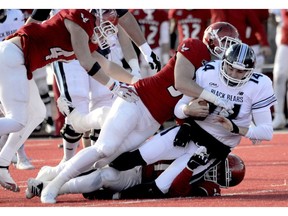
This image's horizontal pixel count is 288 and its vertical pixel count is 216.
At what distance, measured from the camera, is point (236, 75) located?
23.7 feet

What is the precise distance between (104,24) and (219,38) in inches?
31.7

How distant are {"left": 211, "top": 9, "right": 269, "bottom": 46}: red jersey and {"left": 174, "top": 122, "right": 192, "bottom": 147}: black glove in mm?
5162

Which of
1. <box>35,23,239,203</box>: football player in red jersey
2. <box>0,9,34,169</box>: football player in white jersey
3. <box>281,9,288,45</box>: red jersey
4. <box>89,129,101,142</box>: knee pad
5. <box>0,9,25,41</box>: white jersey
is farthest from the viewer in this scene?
<box>281,9,288,45</box>: red jersey

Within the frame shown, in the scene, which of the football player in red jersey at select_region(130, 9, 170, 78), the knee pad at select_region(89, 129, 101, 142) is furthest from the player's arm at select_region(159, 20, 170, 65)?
the knee pad at select_region(89, 129, 101, 142)

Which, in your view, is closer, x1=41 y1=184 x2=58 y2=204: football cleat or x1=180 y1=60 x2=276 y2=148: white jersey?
x1=41 y1=184 x2=58 y2=204: football cleat

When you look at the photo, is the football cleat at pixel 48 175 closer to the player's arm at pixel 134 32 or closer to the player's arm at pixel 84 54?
the player's arm at pixel 84 54

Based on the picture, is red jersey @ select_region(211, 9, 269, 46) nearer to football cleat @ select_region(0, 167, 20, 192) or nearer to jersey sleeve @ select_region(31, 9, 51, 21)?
jersey sleeve @ select_region(31, 9, 51, 21)

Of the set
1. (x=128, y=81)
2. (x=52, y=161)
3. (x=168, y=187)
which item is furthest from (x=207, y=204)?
(x=52, y=161)

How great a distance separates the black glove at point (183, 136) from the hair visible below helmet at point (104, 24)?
2.92 ft

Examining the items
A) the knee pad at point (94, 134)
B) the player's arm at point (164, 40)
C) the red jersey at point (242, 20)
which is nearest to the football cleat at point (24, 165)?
the knee pad at point (94, 134)

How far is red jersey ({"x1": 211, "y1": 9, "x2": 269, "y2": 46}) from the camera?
12.5m

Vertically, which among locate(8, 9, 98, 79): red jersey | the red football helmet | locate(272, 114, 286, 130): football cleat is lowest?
locate(272, 114, 286, 130): football cleat

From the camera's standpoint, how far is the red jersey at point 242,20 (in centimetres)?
1248
